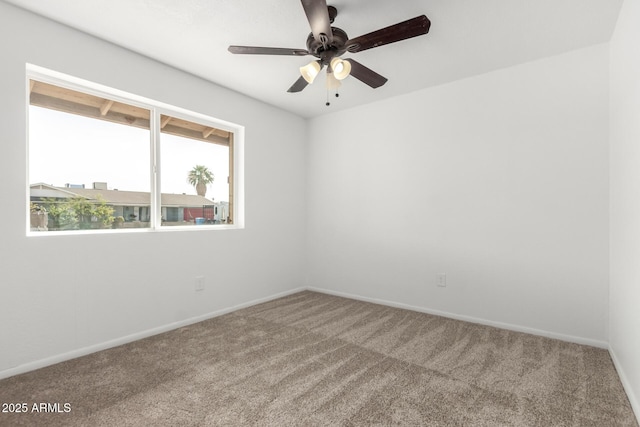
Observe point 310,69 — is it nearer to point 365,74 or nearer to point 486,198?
point 365,74

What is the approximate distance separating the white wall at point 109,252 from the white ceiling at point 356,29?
189 millimetres

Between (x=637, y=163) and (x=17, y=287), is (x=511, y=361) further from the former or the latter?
(x=17, y=287)

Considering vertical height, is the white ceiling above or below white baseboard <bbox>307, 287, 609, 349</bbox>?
above

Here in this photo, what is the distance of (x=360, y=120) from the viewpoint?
3832 mm

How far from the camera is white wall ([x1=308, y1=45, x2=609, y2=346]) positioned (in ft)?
8.16

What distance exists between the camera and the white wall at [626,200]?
170 cm

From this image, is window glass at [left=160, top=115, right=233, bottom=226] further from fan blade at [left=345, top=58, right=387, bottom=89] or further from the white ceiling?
fan blade at [left=345, top=58, right=387, bottom=89]

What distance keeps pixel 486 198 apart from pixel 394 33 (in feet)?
6.26

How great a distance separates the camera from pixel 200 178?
130 inches

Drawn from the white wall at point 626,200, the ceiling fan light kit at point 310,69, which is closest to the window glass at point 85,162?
the ceiling fan light kit at point 310,69

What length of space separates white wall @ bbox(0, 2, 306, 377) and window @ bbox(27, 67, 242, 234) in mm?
172

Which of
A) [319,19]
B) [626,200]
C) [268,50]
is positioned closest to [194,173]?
[268,50]

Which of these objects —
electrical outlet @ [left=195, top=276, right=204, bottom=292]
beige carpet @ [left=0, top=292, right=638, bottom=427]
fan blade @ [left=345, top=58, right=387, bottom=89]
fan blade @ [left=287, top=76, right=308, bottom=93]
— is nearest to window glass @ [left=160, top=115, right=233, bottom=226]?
electrical outlet @ [left=195, top=276, right=204, bottom=292]

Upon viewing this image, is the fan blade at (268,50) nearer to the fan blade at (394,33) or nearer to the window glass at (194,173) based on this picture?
the fan blade at (394,33)
